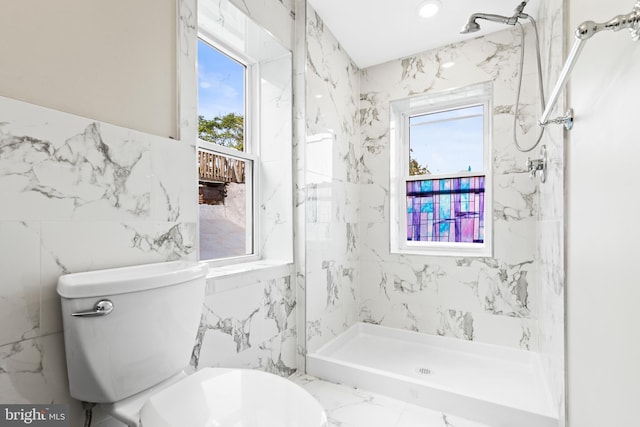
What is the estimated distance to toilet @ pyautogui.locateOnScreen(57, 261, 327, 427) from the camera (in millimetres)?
775

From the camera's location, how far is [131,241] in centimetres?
105

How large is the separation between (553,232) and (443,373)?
109cm

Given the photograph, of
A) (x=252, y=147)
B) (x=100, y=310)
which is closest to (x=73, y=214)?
(x=100, y=310)

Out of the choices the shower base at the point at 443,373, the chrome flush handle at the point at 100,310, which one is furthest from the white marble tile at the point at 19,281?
the shower base at the point at 443,373

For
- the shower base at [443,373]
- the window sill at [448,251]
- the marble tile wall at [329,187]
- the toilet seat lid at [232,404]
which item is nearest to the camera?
the toilet seat lid at [232,404]

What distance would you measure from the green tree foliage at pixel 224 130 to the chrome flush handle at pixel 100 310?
107cm

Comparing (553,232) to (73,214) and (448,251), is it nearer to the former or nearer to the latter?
(448,251)

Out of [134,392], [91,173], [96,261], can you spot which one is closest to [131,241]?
[96,261]

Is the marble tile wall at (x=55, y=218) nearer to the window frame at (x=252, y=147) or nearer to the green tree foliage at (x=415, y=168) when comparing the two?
the window frame at (x=252, y=147)

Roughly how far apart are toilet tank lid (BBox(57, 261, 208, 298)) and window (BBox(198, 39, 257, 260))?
0.61 meters

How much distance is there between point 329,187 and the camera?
218cm

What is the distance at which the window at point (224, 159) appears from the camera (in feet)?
5.50

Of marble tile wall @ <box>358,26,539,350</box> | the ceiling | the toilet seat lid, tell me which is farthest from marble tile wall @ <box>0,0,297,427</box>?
marble tile wall @ <box>358,26,539,350</box>

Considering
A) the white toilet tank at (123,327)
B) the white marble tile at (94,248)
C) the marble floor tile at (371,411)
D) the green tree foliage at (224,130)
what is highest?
the green tree foliage at (224,130)
